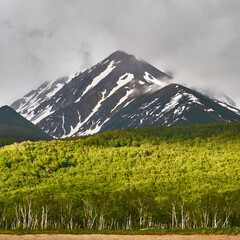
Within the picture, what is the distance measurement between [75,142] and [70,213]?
270 ft

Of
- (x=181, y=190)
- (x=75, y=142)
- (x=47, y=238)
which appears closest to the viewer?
(x=47, y=238)

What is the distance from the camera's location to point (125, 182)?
12144 cm

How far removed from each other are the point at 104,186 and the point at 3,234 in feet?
179

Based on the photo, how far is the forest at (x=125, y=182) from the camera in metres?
90.8

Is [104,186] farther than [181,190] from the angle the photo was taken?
Yes

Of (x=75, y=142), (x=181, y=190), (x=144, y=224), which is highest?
(x=75, y=142)

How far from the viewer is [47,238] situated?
62.2 m

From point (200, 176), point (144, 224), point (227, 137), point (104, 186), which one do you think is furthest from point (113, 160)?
point (227, 137)

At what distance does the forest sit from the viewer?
90812 mm

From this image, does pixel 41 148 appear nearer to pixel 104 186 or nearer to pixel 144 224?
pixel 104 186

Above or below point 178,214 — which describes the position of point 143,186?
above

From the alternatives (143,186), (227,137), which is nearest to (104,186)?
(143,186)

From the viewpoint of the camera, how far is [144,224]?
94.7 metres

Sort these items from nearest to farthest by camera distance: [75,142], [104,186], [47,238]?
[47,238]
[104,186]
[75,142]
